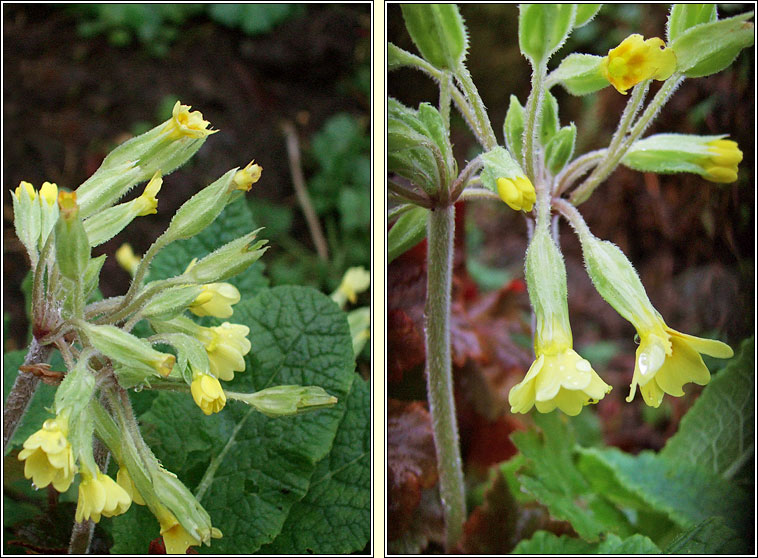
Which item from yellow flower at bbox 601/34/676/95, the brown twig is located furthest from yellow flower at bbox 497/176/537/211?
the brown twig

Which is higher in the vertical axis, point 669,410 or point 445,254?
point 445,254

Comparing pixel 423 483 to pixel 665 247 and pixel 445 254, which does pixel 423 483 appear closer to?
pixel 445 254

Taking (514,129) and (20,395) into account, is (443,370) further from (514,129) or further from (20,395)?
(20,395)

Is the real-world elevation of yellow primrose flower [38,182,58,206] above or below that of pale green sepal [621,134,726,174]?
above

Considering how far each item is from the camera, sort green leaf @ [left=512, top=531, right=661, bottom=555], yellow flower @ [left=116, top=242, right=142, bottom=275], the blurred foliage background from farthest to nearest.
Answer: the blurred foliage background, yellow flower @ [left=116, top=242, right=142, bottom=275], green leaf @ [left=512, top=531, right=661, bottom=555]

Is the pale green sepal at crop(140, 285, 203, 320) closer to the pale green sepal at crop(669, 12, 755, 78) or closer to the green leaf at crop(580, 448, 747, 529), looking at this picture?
the pale green sepal at crop(669, 12, 755, 78)

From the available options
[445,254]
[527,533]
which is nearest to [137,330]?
[445,254]

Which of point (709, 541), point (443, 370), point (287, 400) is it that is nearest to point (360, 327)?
point (443, 370)
